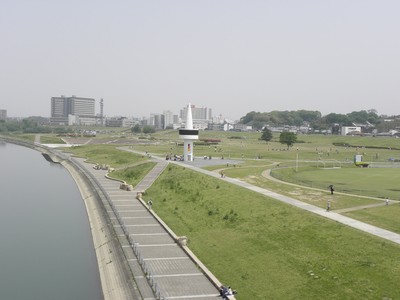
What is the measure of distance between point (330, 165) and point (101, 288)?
54798 mm

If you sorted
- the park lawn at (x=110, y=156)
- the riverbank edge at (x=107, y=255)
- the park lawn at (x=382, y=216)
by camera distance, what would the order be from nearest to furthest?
1. the riverbank edge at (x=107, y=255)
2. the park lawn at (x=382, y=216)
3. the park lawn at (x=110, y=156)

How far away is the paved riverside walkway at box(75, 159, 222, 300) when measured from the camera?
25.9 meters

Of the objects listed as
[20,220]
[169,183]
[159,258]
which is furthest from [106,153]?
[159,258]

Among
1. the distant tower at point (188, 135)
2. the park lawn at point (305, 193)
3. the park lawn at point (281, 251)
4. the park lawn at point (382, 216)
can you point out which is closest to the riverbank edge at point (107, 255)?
the park lawn at point (281, 251)

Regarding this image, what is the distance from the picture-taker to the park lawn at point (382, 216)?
105ft

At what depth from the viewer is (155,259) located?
31.4 m

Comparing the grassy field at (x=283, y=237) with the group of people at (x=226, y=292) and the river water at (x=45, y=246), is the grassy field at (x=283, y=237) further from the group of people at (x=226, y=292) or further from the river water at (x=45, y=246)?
the river water at (x=45, y=246)

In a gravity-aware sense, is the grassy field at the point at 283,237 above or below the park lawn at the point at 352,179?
below

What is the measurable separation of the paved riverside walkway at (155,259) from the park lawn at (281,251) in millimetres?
1595

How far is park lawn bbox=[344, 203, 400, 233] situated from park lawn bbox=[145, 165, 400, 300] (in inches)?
115

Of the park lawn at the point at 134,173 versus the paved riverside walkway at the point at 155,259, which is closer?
the paved riverside walkway at the point at 155,259

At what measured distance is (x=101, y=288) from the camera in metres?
29.7

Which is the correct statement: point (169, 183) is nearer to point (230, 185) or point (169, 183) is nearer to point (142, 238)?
point (230, 185)

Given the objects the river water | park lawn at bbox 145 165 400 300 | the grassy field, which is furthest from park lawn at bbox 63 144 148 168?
park lawn at bbox 145 165 400 300
